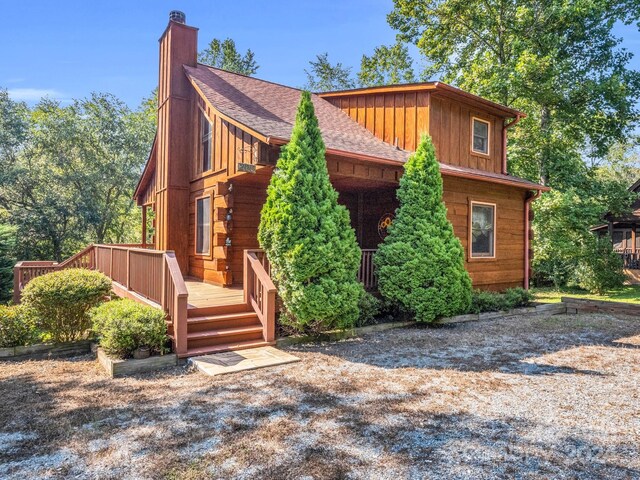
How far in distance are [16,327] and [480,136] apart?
1144cm

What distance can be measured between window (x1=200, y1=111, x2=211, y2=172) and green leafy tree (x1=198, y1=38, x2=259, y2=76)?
18.7 meters

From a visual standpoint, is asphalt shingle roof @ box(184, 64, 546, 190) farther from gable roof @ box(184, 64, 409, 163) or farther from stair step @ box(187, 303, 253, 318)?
stair step @ box(187, 303, 253, 318)

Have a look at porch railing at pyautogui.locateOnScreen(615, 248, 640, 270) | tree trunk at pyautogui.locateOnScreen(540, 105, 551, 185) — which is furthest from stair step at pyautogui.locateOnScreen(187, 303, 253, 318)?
porch railing at pyautogui.locateOnScreen(615, 248, 640, 270)

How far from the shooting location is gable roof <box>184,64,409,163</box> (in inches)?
311

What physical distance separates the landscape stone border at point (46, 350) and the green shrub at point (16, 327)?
15 centimetres

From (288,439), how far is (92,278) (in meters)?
5.14

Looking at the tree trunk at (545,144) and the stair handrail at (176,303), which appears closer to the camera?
the stair handrail at (176,303)

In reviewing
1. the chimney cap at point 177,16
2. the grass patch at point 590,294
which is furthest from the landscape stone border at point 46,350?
the grass patch at point 590,294

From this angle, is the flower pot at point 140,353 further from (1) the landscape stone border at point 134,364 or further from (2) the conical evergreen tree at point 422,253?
(2) the conical evergreen tree at point 422,253

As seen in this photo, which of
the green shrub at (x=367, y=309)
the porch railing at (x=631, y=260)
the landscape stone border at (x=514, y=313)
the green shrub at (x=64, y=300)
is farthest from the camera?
the porch railing at (x=631, y=260)

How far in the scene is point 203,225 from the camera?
9586 millimetres

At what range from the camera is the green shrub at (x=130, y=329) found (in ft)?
16.9

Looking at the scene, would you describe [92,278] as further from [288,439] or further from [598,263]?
[598,263]

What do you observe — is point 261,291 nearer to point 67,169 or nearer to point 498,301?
point 498,301
